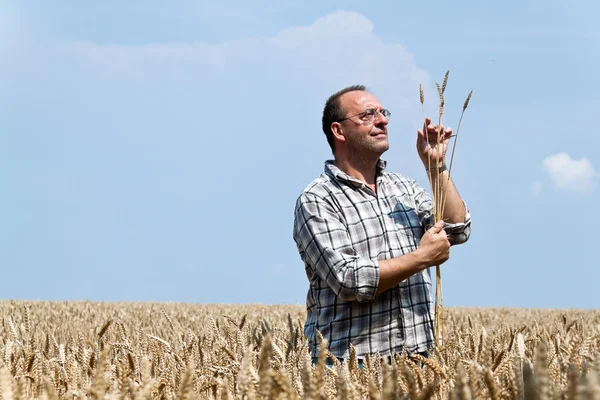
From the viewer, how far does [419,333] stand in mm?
4086

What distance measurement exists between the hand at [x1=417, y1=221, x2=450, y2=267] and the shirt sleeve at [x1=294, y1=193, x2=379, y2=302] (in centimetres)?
28

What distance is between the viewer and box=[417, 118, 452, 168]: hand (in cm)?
418

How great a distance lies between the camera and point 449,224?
4.23 metres

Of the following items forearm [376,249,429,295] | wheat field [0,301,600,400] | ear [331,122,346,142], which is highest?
ear [331,122,346,142]

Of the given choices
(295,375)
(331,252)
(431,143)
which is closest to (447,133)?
(431,143)

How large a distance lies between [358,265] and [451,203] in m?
0.95

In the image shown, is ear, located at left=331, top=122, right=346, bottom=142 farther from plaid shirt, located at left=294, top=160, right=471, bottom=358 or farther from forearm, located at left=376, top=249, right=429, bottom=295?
forearm, located at left=376, top=249, right=429, bottom=295

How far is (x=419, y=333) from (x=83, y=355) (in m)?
2.15

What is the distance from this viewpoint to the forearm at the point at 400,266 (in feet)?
12.0

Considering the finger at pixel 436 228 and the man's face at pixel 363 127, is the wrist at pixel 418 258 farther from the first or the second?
the man's face at pixel 363 127

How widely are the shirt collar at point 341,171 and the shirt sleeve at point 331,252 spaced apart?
242 millimetres

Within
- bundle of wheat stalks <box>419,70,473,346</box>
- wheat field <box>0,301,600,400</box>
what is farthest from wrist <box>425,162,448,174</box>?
wheat field <box>0,301,600,400</box>

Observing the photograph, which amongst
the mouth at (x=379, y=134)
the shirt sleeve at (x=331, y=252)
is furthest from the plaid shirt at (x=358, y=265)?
the mouth at (x=379, y=134)

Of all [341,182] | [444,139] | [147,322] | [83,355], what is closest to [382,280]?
[341,182]
